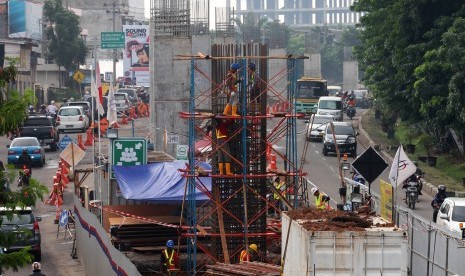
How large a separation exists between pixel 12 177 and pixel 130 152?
15.5m

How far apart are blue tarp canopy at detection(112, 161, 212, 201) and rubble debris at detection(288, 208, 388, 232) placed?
818 cm

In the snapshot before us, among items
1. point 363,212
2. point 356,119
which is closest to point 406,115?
point 356,119

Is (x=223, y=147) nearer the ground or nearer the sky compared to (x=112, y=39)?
nearer the ground

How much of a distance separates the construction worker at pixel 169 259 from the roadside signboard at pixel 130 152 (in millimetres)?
8046

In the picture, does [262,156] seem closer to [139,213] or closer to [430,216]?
[139,213]

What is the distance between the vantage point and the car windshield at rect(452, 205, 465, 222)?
32.1 m

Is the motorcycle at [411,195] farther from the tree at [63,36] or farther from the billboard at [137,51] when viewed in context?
the billboard at [137,51]

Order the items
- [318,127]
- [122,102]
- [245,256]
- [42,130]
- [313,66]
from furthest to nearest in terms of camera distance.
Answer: [313,66]
[122,102]
[318,127]
[42,130]
[245,256]

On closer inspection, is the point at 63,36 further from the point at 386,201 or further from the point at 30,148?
the point at 386,201

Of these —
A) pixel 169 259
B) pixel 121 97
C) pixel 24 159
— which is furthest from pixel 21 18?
pixel 169 259

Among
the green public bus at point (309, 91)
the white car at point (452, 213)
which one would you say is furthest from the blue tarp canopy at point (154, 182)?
the green public bus at point (309, 91)

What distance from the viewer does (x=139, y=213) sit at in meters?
31.5

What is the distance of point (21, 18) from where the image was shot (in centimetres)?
10038

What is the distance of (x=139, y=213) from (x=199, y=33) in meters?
17.3
